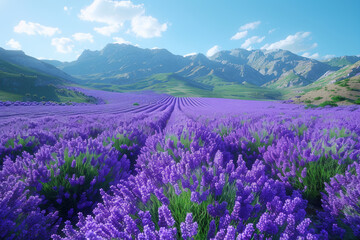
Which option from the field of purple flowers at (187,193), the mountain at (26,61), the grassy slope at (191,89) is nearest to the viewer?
the field of purple flowers at (187,193)

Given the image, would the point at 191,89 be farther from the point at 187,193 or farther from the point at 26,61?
the point at 187,193

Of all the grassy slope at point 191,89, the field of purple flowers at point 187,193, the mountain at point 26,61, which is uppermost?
the mountain at point 26,61

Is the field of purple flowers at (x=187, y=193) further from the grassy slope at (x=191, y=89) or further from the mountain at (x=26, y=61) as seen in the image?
the mountain at (x=26, y=61)

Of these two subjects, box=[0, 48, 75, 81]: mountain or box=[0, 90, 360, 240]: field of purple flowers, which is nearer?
box=[0, 90, 360, 240]: field of purple flowers

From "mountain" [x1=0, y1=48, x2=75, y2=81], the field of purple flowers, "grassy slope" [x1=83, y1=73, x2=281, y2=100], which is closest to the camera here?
the field of purple flowers

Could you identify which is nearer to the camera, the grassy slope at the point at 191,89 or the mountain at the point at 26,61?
the grassy slope at the point at 191,89

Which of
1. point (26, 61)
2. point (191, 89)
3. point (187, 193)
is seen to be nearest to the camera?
point (187, 193)

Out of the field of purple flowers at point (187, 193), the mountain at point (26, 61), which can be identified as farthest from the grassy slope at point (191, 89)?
the field of purple flowers at point (187, 193)

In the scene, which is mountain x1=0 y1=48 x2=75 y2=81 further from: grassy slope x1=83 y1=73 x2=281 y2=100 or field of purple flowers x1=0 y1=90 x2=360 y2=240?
field of purple flowers x1=0 y1=90 x2=360 y2=240

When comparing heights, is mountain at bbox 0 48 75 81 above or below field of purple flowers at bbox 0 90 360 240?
above

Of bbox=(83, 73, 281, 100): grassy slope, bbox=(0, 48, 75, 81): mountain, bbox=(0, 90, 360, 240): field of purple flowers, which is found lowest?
bbox=(0, 90, 360, 240): field of purple flowers

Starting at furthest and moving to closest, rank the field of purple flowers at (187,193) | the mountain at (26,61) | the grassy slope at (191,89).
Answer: the mountain at (26,61) < the grassy slope at (191,89) < the field of purple flowers at (187,193)

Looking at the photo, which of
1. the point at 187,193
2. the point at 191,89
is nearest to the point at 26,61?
the point at 191,89

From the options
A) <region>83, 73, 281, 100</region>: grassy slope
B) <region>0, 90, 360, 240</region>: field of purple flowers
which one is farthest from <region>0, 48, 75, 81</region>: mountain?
→ <region>0, 90, 360, 240</region>: field of purple flowers
